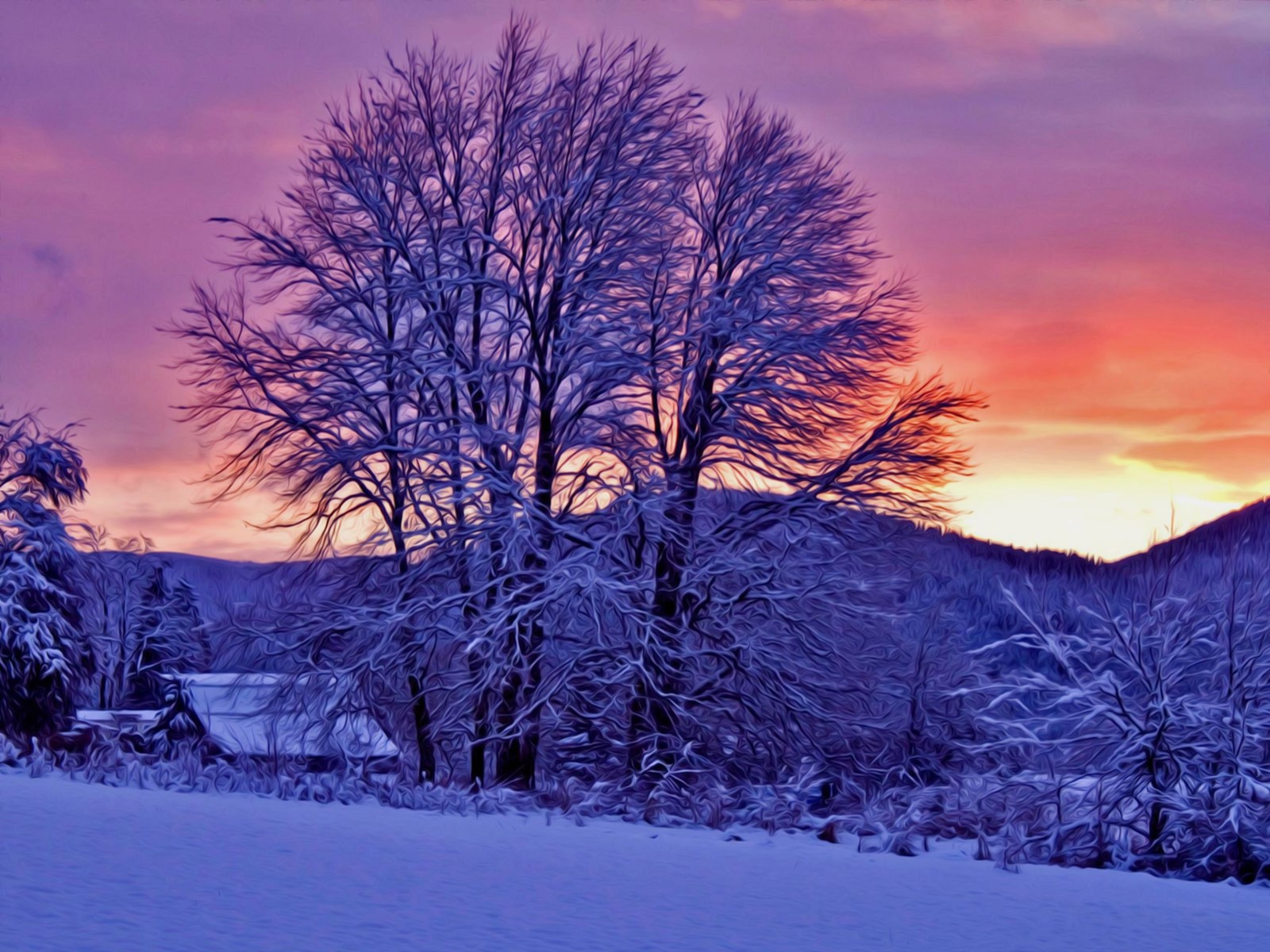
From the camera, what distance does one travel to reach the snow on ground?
6406 mm

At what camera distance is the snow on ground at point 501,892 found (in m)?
6.41

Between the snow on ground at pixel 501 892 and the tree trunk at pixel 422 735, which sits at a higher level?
the tree trunk at pixel 422 735

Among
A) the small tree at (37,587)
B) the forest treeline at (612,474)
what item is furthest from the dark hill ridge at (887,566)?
the small tree at (37,587)

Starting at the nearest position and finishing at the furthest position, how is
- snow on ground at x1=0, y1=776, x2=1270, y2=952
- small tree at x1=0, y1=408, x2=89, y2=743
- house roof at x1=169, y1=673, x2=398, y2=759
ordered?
snow on ground at x1=0, y1=776, x2=1270, y2=952
house roof at x1=169, y1=673, x2=398, y2=759
small tree at x1=0, y1=408, x2=89, y2=743

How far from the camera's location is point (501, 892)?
25.3ft

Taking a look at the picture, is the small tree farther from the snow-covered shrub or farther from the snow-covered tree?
the snow-covered shrub

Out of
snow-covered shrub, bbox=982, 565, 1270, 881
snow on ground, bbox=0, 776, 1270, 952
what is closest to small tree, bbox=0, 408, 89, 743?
snow on ground, bbox=0, 776, 1270, 952

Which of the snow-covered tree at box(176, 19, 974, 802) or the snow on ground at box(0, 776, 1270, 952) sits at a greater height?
the snow-covered tree at box(176, 19, 974, 802)

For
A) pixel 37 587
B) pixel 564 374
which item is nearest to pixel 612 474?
pixel 564 374

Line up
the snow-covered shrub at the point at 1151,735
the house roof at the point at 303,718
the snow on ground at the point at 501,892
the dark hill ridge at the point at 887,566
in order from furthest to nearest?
the house roof at the point at 303,718, the dark hill ridge at the point at 887,566, the snow-covered shrub at the point at 1151,735, the snow on ground at the point at 501,892

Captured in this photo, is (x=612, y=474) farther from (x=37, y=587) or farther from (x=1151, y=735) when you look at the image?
(x=37, y=587)

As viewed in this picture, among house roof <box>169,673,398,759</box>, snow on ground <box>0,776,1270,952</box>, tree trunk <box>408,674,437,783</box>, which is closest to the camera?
snow on ground <box>0,776,1270,952</box>

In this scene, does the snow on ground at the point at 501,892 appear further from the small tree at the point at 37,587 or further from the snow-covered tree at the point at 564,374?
the small tree at the point at 37,587

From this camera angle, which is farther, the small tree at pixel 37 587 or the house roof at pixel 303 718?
the small tree at pixel 37 587
